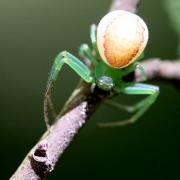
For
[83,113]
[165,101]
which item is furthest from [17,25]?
[83,113]

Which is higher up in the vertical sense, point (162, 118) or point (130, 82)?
point (130, 82)

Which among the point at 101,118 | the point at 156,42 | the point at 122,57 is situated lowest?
the point at 101,118

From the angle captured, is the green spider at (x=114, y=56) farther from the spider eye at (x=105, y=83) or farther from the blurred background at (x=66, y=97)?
the blurred background at (x=66, y=97)

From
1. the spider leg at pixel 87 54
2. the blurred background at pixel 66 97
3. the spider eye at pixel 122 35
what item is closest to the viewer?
the spider eye at pixel 122 35

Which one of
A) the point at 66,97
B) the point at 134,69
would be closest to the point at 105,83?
the point at 134,69

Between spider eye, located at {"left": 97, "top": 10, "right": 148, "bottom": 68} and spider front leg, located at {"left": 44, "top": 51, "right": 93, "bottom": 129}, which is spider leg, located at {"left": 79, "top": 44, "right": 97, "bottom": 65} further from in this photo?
spider eye, located at {"left": 97, "top": 10, "right": 148, "bottom": 68}

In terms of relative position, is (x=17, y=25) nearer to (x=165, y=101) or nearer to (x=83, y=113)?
(x=165, y=101)

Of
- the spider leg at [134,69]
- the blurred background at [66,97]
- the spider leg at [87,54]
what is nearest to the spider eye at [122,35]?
the spider leg at [134,69]

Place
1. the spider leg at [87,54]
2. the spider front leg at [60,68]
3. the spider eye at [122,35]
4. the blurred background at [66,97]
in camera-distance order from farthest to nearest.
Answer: the blurred background at [66,97] < the spider leg at [87,54] < the spider front leg at [60,68] < the spider eye at [122,35]

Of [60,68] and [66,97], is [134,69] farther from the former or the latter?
[66,97]
